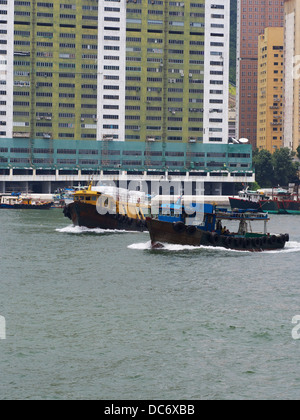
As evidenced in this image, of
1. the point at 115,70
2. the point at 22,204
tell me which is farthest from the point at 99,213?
the point at 115,70

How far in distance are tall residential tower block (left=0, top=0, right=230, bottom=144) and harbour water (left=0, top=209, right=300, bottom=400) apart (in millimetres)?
109367

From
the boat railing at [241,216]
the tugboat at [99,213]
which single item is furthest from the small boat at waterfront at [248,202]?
the boat railing at [241,216]

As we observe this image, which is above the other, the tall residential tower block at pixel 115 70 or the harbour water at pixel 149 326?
the tall residential tower block at pixel 115 70

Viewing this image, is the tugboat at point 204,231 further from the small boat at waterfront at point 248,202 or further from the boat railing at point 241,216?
the small boat at waterfront at point 248,202

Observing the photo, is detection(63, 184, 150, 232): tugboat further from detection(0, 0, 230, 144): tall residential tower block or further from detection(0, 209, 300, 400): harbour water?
detection(0, 0, 230, 144): tall residential tower block

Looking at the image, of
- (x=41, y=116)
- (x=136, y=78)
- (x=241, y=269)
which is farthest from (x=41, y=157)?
(x=241, y=269)

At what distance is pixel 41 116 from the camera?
164 metres

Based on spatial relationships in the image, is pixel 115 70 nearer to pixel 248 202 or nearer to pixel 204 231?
pixel 248 202

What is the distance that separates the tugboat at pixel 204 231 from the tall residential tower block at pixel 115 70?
105738 mm

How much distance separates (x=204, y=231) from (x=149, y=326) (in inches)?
1116

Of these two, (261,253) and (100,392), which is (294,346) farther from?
(261,253)

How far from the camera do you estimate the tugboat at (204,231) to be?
201ft

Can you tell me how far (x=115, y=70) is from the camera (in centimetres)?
16850

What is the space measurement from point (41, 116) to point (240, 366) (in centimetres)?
14034
